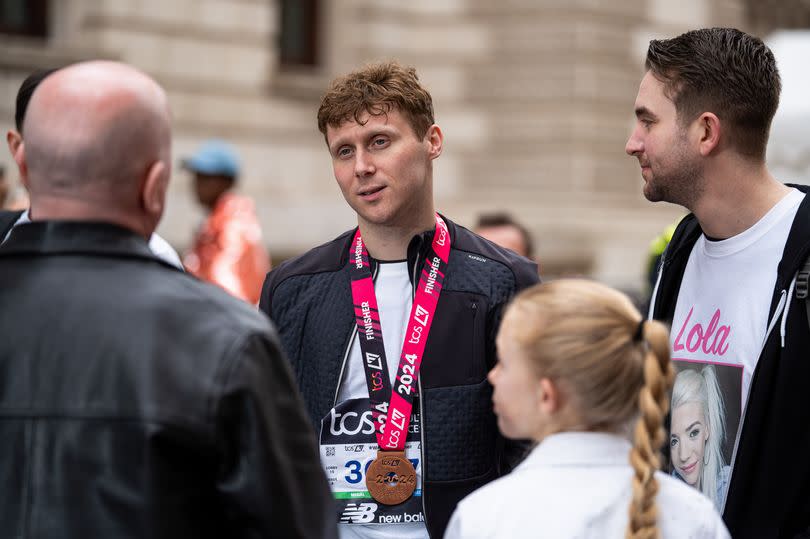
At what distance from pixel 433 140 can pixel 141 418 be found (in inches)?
69.4

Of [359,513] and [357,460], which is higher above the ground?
[357,460]

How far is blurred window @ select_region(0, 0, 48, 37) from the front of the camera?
13547mm

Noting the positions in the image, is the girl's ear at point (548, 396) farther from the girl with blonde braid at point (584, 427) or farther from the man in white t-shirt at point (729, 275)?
the man in white t-shirt at point (729, 275)

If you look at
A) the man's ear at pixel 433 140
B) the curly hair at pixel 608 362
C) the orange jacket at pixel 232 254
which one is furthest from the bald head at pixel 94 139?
the orange jacket at pixel 232 254

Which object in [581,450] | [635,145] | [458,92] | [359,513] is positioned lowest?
[458,92]

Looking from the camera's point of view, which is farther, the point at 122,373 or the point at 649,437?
the point at 649,437

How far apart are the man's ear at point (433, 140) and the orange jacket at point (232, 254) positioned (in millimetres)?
3531

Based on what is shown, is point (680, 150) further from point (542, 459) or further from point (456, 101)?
point (456, 101)

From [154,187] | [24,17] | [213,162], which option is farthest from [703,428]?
[24,17]

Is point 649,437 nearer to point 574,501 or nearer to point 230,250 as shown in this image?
point 574,501

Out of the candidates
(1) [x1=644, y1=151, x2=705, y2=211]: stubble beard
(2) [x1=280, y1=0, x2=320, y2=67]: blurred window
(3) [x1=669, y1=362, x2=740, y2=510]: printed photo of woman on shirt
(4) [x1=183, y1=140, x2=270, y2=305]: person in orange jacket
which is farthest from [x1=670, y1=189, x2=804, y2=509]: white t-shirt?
(2) [x1=280, y1=0, x2=320, y2=67]: blurred window

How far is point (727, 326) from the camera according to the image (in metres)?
3.45

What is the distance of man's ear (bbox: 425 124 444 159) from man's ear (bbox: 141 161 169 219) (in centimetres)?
140

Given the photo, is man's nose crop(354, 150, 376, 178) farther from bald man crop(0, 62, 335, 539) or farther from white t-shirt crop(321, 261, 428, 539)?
bald man crop(0, 62, 335, 539)
